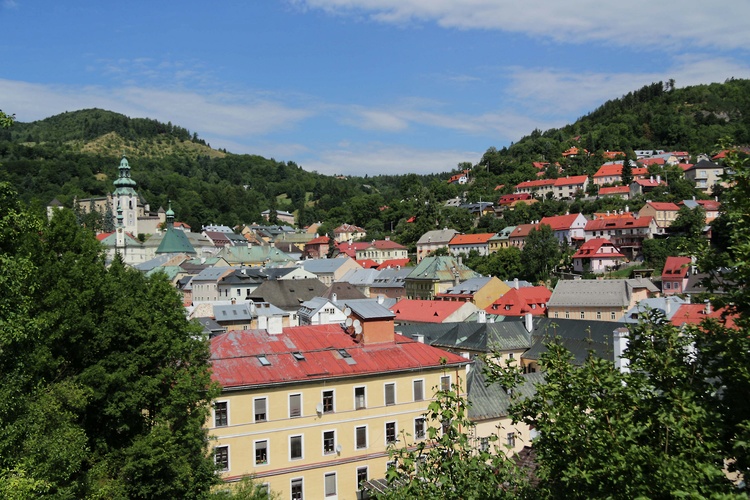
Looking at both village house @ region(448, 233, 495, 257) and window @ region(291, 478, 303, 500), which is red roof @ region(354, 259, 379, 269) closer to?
village house @ region(448, 233, 495, 257)

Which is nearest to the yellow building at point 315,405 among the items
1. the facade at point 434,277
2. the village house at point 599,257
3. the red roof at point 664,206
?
the facade at point 434,277

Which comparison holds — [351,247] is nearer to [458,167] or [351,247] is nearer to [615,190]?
[615,190]

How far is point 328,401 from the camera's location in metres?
25.8

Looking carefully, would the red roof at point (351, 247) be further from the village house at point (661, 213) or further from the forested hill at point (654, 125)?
the village house at point (661, 213)

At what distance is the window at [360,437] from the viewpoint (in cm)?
2580

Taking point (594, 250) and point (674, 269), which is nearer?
point (674, 269)

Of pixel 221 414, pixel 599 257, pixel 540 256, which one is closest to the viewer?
pixel 221 414

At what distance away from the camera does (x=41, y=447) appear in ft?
44.6

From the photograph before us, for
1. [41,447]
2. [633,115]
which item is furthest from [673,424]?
[633,115]

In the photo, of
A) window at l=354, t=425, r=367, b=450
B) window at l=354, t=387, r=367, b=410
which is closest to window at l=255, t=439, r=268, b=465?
window at l=354, t=425, r=367, b=450

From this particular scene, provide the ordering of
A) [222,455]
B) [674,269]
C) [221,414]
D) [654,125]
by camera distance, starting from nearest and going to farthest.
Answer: [222,455] → [221,414] → [674,269] → [654,125]

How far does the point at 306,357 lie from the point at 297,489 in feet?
16.8

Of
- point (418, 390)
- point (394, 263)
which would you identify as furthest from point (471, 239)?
point (418, 390)

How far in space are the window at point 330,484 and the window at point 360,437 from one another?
147 centimetres
